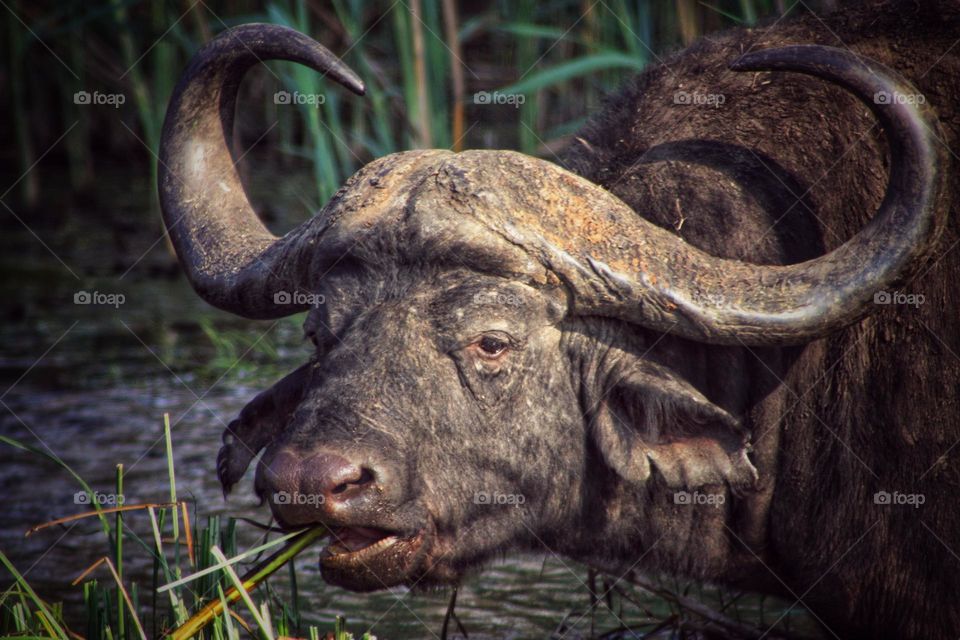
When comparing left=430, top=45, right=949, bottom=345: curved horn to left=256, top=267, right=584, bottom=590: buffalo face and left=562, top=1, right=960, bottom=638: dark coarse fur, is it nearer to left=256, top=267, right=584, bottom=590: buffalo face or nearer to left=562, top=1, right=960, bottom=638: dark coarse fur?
left=256, top=267, right=584, bottom=590: buffalo face

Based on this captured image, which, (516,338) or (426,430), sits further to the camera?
(516,338)

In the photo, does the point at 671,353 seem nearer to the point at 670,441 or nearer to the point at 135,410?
the point at 670,441

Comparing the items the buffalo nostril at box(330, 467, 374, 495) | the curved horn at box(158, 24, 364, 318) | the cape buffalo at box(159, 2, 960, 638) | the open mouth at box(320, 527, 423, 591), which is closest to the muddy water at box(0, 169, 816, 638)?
the open mouth at box(320, 527, 423, 591)

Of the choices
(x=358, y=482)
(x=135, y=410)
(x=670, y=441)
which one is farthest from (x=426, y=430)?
(x=135, y=410)

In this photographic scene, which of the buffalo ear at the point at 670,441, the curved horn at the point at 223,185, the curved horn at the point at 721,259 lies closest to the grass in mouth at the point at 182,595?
the curved horn at the point at 223,185

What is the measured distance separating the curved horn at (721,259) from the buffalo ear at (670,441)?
19 cm

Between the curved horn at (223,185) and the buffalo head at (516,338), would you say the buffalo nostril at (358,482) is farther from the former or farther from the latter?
the curved horn at (223,185)

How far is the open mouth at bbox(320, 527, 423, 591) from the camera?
3.43m

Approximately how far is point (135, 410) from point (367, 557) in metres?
4.09

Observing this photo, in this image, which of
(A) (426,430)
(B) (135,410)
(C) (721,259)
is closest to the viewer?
(A) (426,430)

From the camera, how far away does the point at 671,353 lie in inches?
149

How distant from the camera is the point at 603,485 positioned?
3.83 metres

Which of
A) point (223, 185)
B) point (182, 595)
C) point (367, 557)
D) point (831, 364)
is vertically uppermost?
point (223, 185)

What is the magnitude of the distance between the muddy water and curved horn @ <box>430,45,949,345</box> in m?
0.99
